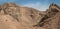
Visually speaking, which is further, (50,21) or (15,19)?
(15,19)

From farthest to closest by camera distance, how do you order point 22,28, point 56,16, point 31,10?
point 31,10
point 56,16
point 22,28

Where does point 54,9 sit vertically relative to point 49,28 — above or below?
above

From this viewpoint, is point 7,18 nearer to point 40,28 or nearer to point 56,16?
point 40,28

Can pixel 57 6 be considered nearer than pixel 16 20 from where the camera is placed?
No

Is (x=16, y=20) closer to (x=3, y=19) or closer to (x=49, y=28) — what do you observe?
(x=3, y=19)

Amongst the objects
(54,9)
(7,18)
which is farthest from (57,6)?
(7,18)

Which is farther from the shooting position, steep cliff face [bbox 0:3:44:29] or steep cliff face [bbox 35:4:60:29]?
steep cliff face [bbox 35:4:60:29]

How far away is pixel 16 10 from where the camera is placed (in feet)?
34.3

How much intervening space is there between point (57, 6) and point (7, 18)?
298 centimetres

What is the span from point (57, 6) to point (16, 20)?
247cm

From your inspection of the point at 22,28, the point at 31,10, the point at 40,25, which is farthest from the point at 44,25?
the point at 31,10

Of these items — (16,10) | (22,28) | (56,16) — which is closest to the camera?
(22,28)

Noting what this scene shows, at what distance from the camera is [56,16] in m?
8.63

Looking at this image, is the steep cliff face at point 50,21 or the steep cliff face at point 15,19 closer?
the steep cliff face at point 15,19
